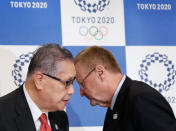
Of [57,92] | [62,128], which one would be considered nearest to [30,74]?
[57,92]

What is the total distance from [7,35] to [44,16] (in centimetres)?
36

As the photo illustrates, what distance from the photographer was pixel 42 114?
244 centimetres

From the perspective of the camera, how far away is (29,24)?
10.3ft

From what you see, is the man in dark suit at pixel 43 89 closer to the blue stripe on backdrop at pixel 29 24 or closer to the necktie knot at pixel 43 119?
the necktie knot at pixel 43 119

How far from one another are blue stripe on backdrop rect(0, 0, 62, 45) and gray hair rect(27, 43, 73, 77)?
2.32 feet

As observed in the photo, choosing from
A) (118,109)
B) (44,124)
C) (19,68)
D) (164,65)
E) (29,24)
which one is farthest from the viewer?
(164,65)

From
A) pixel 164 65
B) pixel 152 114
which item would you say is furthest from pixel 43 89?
pixel 164 65

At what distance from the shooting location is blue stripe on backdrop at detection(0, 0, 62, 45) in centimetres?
306

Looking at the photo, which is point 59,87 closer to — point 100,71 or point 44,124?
point 44,124

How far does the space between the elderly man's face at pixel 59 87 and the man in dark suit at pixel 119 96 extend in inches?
12.5

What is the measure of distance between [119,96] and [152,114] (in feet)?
1.28

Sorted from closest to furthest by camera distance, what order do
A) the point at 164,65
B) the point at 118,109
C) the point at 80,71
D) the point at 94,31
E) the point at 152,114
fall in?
the point at 152,114 < the point at 118,109 < the point at 80,71 < the point at 94,31 < the point at 164,65

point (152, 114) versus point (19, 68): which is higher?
point (19, 68)

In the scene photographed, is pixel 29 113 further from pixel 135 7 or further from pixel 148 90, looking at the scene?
pixel 135 7
